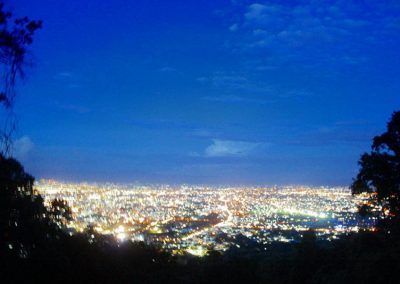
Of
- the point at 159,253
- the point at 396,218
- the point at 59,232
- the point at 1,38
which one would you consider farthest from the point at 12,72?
the point at 396,218

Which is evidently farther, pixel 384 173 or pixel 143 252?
pixel 384 173

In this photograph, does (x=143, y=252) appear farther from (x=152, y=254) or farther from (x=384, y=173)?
(x=384, y=173)

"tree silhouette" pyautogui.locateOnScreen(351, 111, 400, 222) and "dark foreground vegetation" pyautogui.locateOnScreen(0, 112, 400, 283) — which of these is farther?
"tree silhouette" pyautogui.locateOnScreen(351, 111, 400, 222)

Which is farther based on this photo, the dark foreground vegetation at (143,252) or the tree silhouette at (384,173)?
the tree silhouette at (384,173)

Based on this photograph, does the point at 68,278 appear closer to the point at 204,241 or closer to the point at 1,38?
the point at 1,38

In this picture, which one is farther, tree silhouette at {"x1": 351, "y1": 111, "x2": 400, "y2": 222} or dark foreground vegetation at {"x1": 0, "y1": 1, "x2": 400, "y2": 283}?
tree silhouette at {"x1": 351, "y1": 111, "x2": 400, "y2": 222}

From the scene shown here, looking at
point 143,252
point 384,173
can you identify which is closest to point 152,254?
point 143,252

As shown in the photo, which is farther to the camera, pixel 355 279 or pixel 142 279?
pixel 355 279

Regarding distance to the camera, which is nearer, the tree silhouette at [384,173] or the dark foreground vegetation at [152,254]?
the dark foreground vegetation at [152,254]
